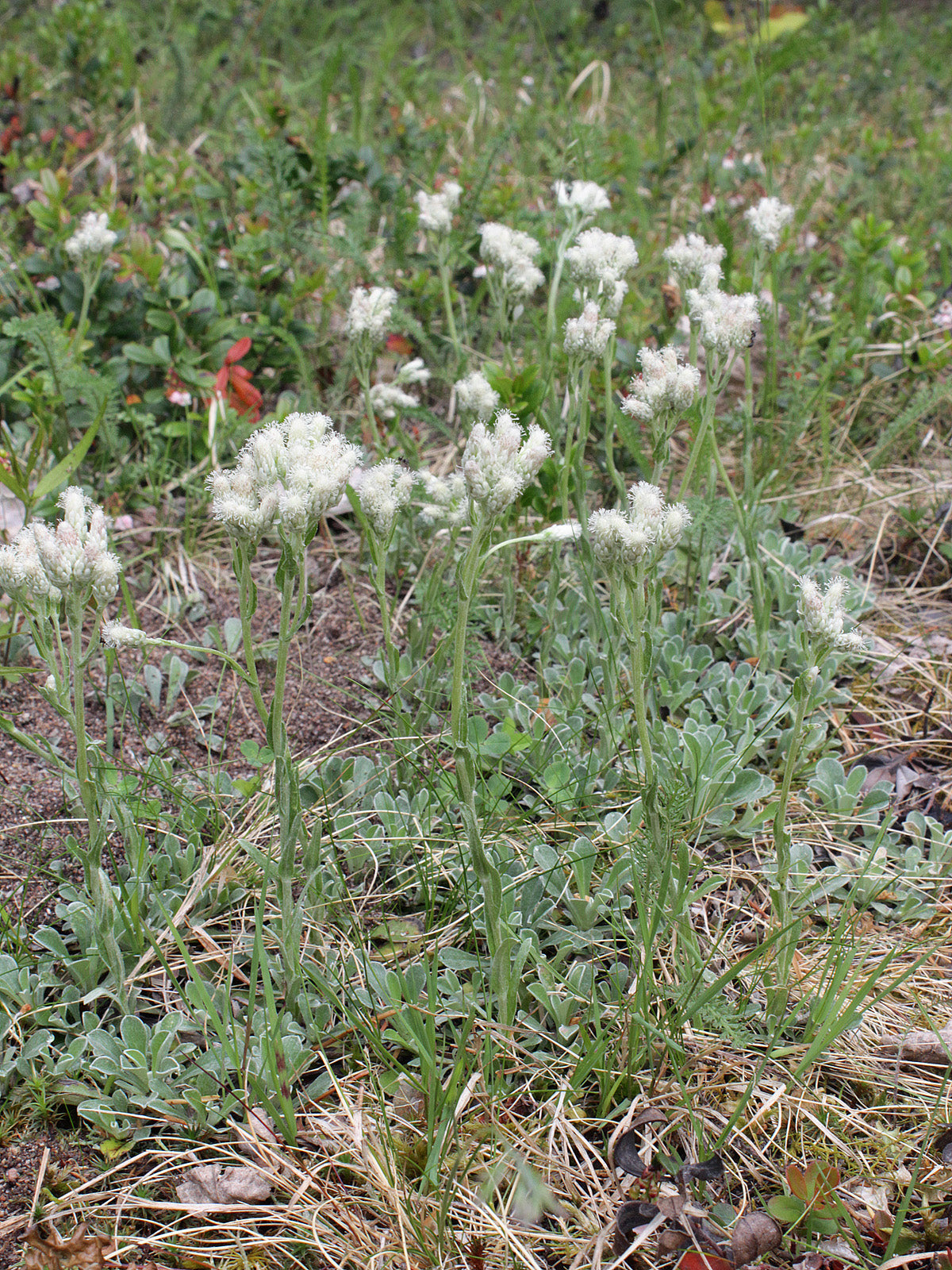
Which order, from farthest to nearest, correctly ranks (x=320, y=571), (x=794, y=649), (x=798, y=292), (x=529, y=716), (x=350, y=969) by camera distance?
(x=798, y=292) → (x=320, y=571) → (x=794, y=649) → (x=529, y=716) → (x=350, y=969)

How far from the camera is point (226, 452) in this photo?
285 cm

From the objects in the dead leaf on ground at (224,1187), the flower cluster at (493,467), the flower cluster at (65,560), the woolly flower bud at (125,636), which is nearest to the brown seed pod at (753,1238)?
the dead leaf on ground at (224,1187)

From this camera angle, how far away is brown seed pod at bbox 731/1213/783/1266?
50.7 inches

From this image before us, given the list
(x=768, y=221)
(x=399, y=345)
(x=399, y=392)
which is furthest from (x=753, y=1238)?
(x=399, y=345)

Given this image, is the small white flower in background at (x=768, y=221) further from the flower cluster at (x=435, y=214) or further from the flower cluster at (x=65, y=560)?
the flower cluster at (x=65, y=560)

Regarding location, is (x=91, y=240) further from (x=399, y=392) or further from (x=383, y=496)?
(x=383, y=496)

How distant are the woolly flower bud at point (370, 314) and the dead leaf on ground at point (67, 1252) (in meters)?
1.79

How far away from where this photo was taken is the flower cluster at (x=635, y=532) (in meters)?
1.44

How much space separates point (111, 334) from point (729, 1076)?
9.01ft

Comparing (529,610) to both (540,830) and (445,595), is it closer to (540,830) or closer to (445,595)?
(445,595)

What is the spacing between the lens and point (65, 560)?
4.52 ft

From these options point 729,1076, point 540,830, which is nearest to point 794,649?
point 540,830

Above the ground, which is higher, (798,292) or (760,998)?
(798,292)

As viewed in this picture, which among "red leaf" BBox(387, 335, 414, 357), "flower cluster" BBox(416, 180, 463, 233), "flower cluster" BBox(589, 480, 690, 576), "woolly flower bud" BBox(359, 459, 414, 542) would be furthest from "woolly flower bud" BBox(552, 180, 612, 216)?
"flower cluster" BBox(589, 480, 690, 576)
